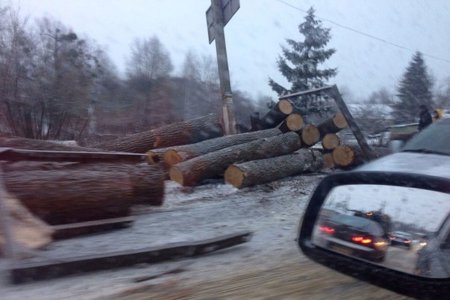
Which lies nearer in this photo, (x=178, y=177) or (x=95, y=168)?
(x=95, y=168)

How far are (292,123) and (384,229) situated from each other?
1045cm

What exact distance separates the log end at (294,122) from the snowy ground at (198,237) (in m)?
2.94

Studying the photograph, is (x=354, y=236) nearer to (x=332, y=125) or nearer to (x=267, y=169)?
(x=267, y=169)

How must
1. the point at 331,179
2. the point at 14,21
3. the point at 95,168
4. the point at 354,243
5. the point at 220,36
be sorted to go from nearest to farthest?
the point at 354,243 → the point at 331,179 → the point at 95,168 → the point at 220,36 → the point at 14,21

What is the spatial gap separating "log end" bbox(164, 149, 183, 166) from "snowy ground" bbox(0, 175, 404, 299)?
0.60 metres

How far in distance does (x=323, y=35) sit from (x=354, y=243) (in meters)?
28.6

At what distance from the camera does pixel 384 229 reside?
10.2 ft

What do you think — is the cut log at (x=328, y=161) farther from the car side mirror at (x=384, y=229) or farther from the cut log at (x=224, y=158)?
the car side mirror at (x=384, y=229)

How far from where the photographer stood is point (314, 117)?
19172 mm

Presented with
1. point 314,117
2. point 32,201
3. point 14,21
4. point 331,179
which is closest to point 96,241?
point 32,201

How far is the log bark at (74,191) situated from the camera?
6074 millimetres

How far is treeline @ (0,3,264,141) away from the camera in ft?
61.8

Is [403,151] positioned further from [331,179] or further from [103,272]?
[103,272]

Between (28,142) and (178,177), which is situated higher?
(28,142)
